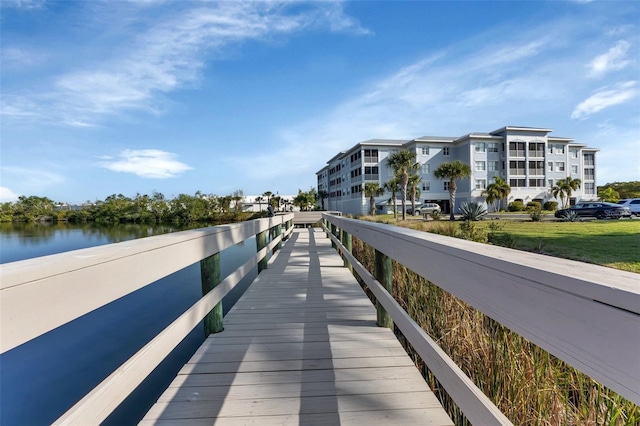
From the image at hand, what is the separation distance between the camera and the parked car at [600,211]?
2150 cm

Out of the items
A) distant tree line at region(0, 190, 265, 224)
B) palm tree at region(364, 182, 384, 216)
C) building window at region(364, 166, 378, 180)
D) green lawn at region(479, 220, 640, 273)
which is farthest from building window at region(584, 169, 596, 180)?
distant tree line at region(0, 190, 265, 224)

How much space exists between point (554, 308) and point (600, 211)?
94.3 ft

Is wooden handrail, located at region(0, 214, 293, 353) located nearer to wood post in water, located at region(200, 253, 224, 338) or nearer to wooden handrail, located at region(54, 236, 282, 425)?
wooden handrail, located at region(54, 236, 282, 425)

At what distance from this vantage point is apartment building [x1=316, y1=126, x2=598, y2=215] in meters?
40.2

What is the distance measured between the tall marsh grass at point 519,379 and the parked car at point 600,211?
2462cm

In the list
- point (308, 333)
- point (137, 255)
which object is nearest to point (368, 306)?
point (308, 333)

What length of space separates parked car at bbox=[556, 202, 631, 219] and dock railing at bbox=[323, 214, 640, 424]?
2607 cm

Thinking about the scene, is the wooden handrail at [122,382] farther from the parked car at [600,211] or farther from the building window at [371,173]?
the building window at [371,173]

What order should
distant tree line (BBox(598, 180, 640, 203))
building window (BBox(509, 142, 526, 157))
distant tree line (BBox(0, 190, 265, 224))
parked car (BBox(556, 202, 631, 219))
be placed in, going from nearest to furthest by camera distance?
parked car (BBox(556, 202, 631, 219)) < distant tree line (BBox(598, 180, 640, 203)) < building window (BBox(509, 142, 526, 157)) < distant tree line (BBox(0, 190, 265, 224))

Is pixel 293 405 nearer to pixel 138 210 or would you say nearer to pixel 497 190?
pixel 497 190

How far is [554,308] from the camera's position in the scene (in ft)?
2.56

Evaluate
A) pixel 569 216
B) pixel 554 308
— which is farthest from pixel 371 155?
pixel 554 308

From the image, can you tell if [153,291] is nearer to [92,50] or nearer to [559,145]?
[92,50]

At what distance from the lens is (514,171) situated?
40344 mm
